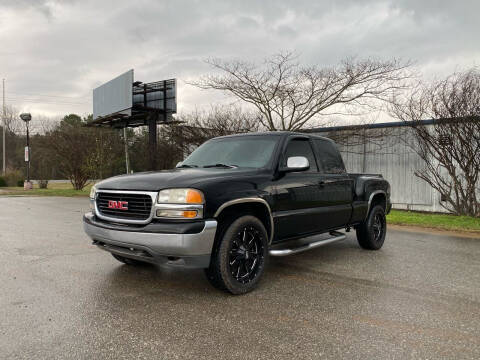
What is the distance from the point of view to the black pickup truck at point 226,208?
372cm

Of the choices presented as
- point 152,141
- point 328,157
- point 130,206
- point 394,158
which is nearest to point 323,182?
point 328,157

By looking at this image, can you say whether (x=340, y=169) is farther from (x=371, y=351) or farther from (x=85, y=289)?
(x=85, y=289)

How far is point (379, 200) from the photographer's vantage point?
6.86 meters

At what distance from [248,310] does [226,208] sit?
106 centimetres

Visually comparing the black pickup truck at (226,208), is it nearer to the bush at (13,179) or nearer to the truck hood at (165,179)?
the truck hood at (165,179)

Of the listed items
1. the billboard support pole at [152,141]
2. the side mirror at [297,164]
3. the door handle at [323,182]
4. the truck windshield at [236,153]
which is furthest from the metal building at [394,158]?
the side mirror at [297,164]

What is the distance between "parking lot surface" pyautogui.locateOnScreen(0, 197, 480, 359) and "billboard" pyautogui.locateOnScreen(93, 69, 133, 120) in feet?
64.5

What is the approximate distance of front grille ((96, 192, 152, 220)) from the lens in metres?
3.88

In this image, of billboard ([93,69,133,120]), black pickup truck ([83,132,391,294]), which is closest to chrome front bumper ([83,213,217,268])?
black pickup truck ([83,132,391,294])

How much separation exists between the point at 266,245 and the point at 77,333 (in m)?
2.11

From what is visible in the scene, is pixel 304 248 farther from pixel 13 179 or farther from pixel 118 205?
pixel 13 179

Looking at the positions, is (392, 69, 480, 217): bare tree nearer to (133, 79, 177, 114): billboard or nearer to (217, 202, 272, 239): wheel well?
(217, 202, 272, 239): wheel well

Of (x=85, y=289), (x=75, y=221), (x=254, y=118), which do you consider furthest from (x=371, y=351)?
(x=254, y=118)

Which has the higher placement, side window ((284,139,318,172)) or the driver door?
side window ((284,139,318,172))
